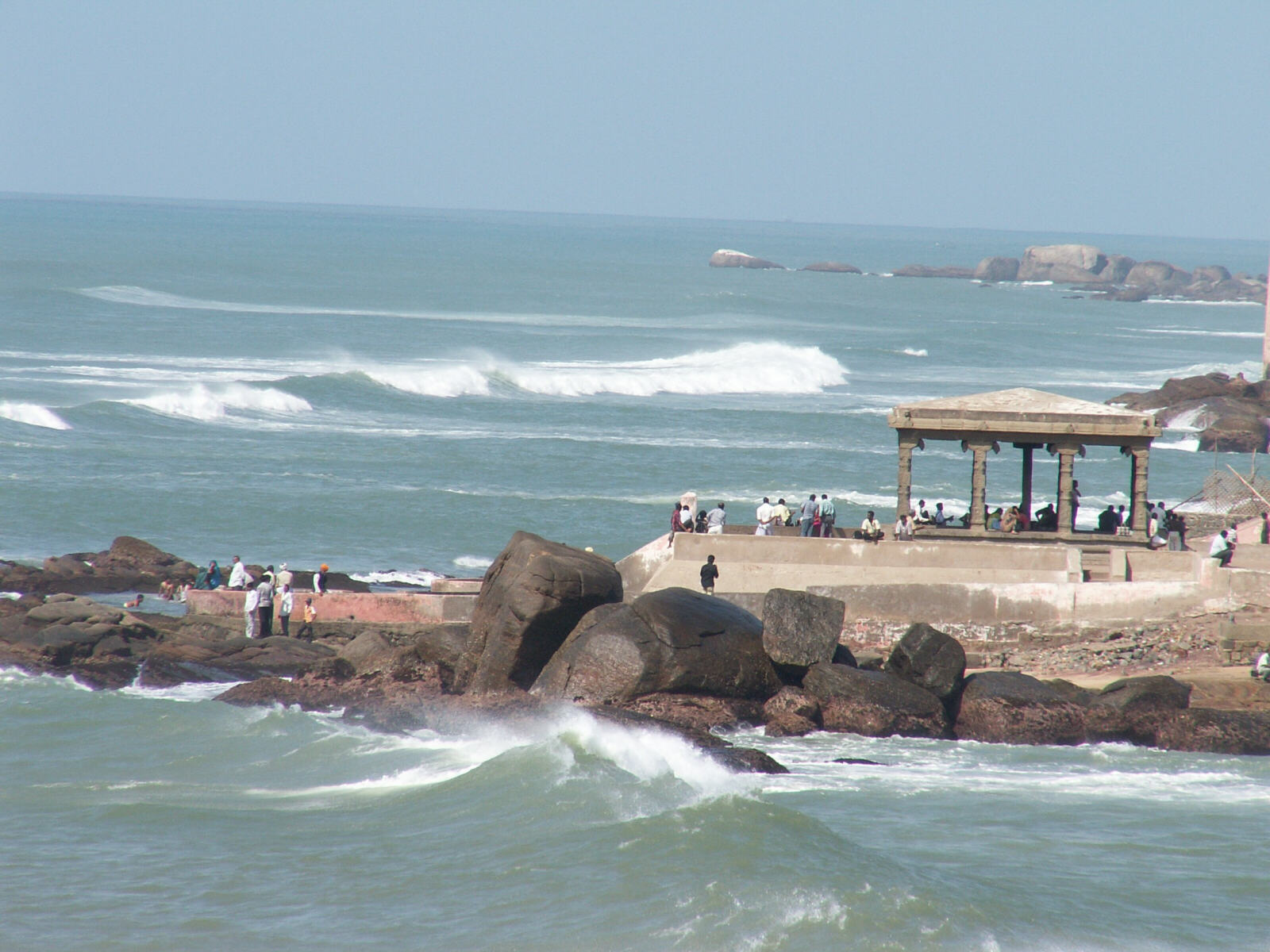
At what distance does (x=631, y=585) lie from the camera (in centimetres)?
2205

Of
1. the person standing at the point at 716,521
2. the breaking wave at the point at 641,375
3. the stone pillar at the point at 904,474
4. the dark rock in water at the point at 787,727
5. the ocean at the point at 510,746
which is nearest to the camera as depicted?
the ocean at the point at 510,746

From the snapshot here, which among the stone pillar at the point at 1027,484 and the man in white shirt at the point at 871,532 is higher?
the stone pillar at the point at 1027,484

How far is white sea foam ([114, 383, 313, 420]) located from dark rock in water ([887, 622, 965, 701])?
115ft

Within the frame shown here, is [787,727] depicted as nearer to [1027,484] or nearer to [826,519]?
[826,519]

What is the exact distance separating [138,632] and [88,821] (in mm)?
7591

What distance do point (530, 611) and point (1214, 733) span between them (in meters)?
7.88

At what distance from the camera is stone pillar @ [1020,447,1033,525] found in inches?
916

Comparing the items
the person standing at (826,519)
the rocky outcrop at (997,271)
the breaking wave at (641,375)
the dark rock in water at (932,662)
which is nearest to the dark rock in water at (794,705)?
the dark rock in water at (932,662)

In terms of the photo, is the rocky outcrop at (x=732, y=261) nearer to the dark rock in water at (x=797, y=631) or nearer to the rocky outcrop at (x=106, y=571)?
the rocky outcrop at (x=106, y=571)

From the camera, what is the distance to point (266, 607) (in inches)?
899

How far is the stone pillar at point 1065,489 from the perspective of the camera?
22125 mm

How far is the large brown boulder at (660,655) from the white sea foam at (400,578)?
9236mm

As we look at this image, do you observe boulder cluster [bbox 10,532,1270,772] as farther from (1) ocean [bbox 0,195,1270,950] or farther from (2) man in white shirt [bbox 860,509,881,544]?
(2) man in white shirt [bbox 860,509,881,544]

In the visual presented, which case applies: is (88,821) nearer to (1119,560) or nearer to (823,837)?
(823,837)
